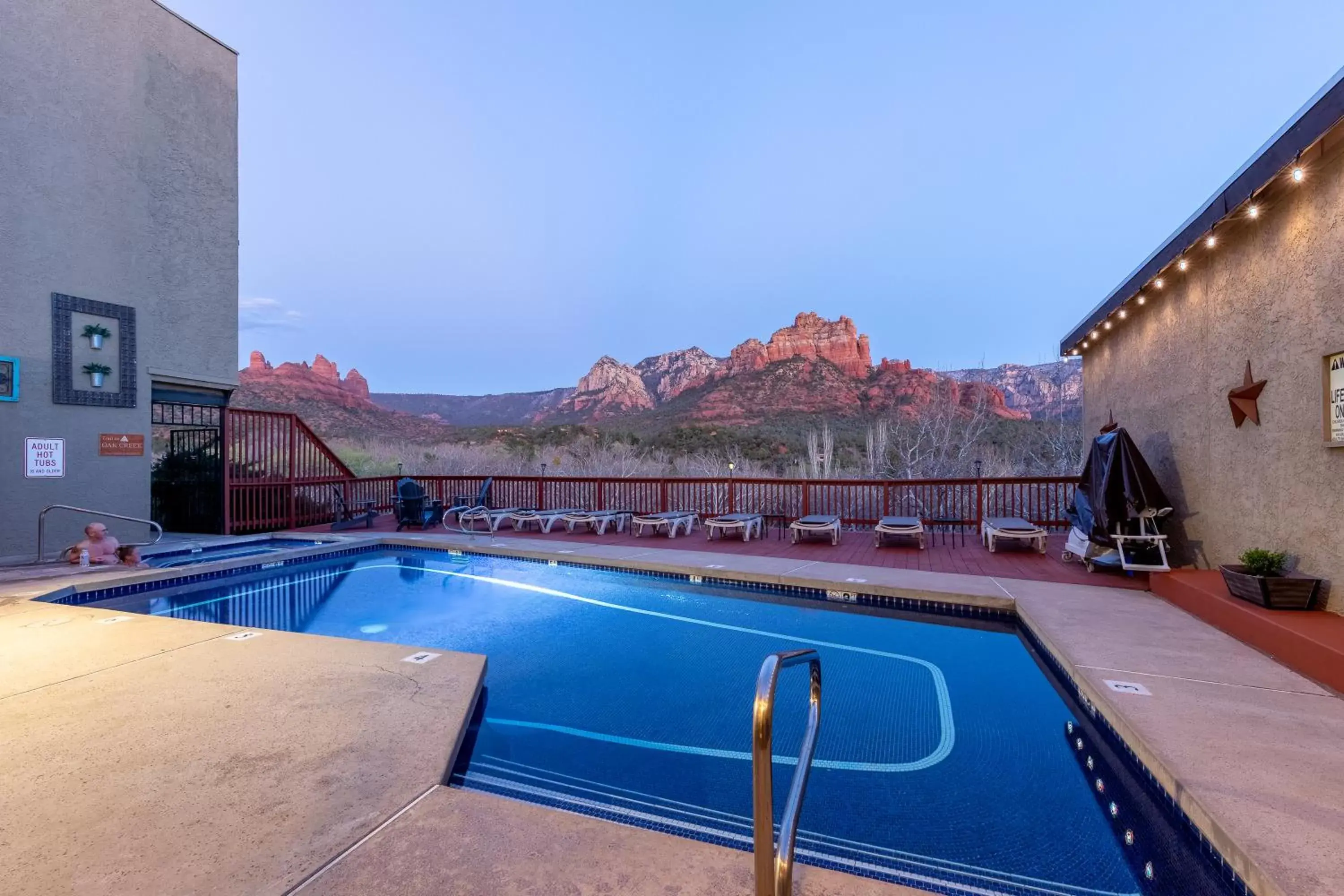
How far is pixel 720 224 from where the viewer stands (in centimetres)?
4294

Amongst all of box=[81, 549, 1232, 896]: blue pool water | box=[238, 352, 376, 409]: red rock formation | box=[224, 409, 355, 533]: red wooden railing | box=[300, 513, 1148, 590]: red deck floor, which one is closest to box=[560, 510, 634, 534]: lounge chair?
box=[300, 513, 1148, 590]: red deck floor

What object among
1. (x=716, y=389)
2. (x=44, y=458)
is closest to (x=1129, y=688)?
(x=44, y=458)

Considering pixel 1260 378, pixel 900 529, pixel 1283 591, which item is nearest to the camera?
pixel 1283 591

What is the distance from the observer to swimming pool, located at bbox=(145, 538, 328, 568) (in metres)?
7.25

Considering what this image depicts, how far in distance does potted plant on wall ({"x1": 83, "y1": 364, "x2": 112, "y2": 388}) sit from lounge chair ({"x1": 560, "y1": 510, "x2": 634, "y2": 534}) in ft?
21.4

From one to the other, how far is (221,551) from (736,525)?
275 inches

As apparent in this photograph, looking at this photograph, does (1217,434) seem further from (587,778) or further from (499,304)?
(499,304)

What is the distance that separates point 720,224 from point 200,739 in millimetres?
44225

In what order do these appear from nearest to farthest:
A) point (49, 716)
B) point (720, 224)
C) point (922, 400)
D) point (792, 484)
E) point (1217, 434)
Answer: point (49, 716), point (1217, 434), point (792, 484), point (922, 400), point (720, 224)

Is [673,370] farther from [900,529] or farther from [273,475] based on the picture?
[900,529]

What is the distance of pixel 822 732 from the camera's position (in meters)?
3.37

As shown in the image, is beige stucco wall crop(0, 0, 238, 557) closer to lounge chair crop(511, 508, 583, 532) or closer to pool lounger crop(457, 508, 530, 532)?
pool lounger crop(457, 508, 530, 532)

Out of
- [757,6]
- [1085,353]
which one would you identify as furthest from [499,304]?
[1085,353]

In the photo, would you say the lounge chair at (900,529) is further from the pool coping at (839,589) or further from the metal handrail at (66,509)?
the metal handrail at (66,509)
